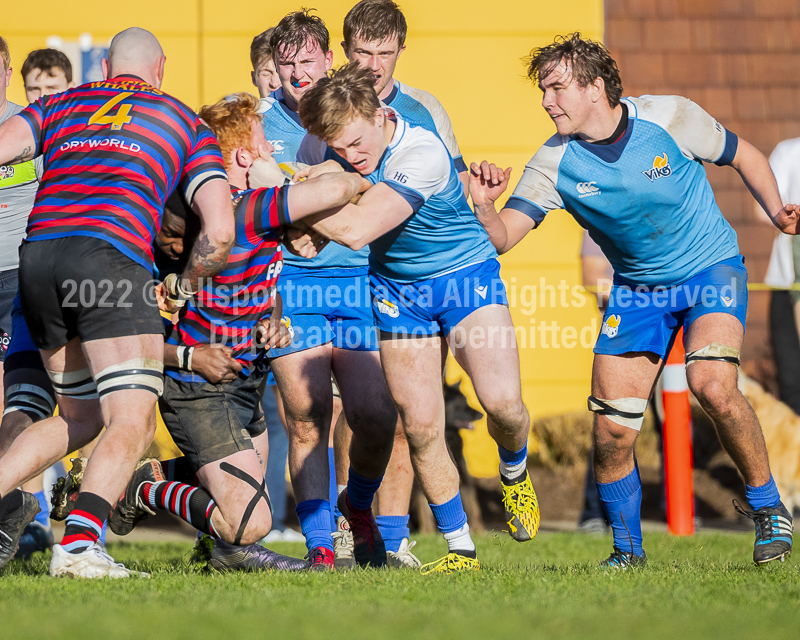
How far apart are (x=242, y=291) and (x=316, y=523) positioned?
4.37 ft

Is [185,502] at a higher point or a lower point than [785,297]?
lower

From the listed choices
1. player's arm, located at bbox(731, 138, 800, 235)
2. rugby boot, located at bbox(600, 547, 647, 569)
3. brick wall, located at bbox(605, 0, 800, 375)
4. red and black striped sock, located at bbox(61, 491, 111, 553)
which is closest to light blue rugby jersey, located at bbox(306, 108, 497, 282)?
player's arm, located at bbox(731, 138, 800, 235)

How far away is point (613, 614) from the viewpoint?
3.21 metres

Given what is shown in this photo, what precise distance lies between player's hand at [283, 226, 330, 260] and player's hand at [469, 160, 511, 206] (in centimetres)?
92

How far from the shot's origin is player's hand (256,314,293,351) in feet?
14.3

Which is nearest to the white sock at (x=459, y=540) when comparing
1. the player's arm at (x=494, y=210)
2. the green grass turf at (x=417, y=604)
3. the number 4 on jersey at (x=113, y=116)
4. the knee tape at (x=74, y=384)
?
the green grass turf at (x=417, y=604)

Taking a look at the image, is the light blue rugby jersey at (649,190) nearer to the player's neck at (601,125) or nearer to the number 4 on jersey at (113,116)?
the player's neck at (601,125)

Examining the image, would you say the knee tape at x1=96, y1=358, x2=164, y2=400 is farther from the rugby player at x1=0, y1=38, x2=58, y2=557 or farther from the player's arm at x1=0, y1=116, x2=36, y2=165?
the player's arm at x1=0, y1=116, x2=36, y2=165

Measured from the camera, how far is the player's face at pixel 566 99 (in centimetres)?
504

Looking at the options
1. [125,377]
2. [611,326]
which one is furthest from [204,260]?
[611,326]

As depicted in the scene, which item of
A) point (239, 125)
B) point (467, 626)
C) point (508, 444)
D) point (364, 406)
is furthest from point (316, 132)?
point (467, 626)

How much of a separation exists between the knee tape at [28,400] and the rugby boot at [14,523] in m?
0.40

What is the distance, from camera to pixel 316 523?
194 inches

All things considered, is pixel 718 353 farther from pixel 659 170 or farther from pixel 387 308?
pixel 387 308
